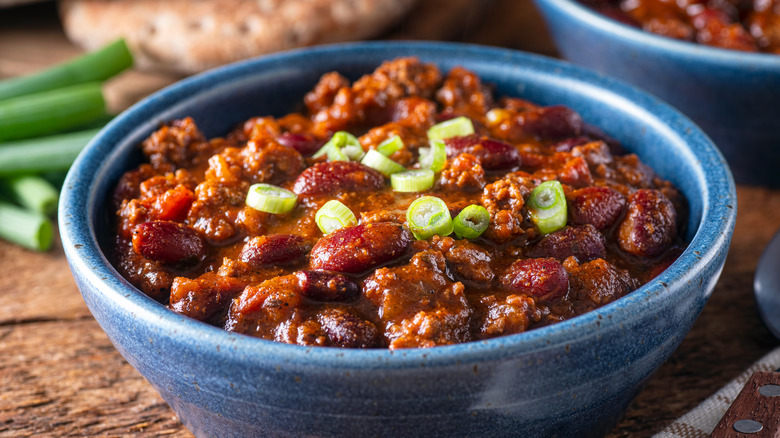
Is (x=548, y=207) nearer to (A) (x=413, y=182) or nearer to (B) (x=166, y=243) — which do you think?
(A) (x=413, y=182)

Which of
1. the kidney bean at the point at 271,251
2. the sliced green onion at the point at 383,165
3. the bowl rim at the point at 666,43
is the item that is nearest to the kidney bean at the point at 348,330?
the kidney bean at the point at 271,251

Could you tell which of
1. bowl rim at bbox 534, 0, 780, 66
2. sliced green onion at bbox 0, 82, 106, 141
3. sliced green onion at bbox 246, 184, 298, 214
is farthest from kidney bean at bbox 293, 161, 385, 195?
sliced green onion at bbox 0, 82, 106, 141

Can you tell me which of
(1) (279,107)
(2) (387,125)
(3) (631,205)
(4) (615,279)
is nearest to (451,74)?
(2) (387,125)

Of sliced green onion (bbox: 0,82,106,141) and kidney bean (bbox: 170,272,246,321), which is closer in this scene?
kidney bean (bbox: 170,272,246,321)

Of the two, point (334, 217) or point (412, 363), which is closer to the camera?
point (412, 363)

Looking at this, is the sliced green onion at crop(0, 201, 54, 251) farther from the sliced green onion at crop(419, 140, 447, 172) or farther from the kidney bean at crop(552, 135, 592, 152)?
the kidney bean at crop(552, 135, 592, 152)

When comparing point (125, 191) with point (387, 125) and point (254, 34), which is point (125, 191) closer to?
point (387, 125)

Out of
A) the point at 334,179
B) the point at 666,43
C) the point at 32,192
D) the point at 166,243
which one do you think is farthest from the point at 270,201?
the point at 666,43

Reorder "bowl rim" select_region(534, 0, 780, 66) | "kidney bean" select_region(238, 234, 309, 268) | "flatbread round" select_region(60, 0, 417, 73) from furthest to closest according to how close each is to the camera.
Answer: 1. "flatbread round" select_region(60, 0, 417, 73)
2. "bowl rim" select_region(534, 0, 780, 66)
3. "kidney bean" select_region(238, 234, 309, 268)
